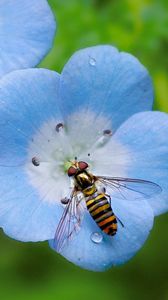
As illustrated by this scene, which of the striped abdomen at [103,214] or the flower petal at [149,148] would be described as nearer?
the striped abdomen at [103,214]

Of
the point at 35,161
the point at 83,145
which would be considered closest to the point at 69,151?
the point at 83,145

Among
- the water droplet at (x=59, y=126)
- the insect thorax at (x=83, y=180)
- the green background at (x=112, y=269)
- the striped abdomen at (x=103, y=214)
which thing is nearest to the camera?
the striped abdomen at (x=103, y=214)

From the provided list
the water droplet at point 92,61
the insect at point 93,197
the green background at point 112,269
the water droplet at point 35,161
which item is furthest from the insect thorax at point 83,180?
the green background at point 112,269

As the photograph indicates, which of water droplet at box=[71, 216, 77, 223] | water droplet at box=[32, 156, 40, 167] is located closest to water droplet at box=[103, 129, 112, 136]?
water droplet at box=[32, 156, 40, 167]

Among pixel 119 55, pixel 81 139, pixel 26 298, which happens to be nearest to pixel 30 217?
pixel 81 139

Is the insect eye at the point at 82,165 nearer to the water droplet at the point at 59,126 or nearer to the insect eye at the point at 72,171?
the insect eye at the point at 72,171

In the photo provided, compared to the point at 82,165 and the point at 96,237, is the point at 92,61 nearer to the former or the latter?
the point at 82,165
